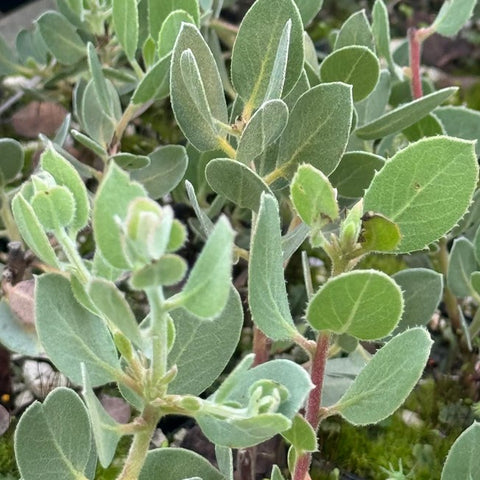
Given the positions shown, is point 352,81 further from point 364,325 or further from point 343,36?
point 364,325

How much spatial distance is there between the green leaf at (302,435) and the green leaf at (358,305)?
0.21 ft

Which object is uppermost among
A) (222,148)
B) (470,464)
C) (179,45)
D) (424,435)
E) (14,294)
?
(179,45)

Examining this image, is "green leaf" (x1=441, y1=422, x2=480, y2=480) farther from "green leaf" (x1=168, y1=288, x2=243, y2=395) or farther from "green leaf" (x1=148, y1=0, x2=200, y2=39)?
"green leaf" (x1=148, y1=0, x2=200, y2=39)

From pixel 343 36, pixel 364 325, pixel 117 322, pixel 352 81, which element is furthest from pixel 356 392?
pixel 343 36

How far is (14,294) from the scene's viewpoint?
788mm

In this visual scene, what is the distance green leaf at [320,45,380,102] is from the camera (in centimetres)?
75

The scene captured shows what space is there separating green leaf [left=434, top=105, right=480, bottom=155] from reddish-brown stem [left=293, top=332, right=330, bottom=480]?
16.3 inches

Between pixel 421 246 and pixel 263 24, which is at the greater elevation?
pixel 263 24

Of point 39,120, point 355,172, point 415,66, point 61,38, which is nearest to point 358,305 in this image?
point 355,172

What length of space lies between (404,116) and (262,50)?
17 cm

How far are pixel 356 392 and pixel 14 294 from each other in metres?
0.37

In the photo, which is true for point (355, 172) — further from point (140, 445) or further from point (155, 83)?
point (140, 445)

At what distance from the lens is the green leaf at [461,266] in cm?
85

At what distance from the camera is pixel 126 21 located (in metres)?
0.81
